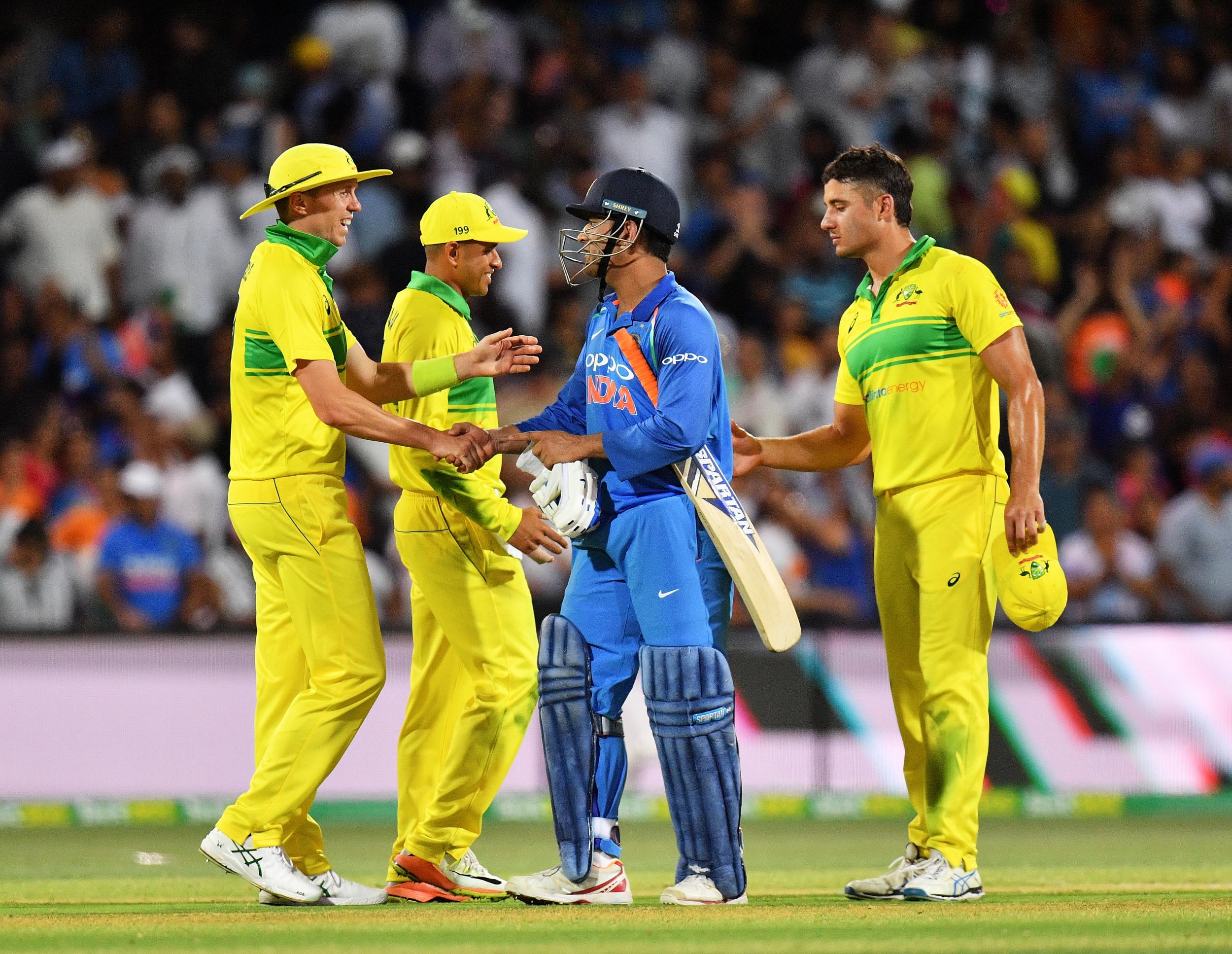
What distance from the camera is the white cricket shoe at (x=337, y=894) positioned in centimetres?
643

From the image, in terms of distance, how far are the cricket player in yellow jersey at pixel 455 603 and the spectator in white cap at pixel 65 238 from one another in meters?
7.63

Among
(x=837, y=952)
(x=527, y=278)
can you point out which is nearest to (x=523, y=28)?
(x=527, y=278)

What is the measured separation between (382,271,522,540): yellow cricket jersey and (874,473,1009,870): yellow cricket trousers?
148 centimetres

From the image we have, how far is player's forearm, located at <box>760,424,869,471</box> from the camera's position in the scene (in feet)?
24.1

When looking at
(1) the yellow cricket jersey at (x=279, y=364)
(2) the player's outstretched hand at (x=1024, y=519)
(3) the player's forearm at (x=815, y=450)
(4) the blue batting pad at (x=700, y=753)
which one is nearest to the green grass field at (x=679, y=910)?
(4) the blue batting pad at (x=700, y=753)

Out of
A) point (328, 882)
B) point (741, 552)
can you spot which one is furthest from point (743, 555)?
point (328, 882)

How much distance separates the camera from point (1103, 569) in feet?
40.5

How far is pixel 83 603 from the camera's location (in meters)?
11.5

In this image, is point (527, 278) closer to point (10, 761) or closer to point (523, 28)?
point (523, 28)

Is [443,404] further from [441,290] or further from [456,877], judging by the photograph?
[456,877]

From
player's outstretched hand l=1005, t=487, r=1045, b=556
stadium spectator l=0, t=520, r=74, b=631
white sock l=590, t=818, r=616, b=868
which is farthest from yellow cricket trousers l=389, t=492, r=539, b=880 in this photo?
stadium spectator l=0, t=520, r=74, b=631

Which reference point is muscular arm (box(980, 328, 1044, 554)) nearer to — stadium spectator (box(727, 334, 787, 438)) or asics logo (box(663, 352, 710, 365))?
asics logo (box(663, 352, 710, 365))

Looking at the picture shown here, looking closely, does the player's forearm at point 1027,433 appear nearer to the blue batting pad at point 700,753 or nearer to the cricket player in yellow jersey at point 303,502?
the blue batting pad at point 700,753

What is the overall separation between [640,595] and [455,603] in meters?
1.06
